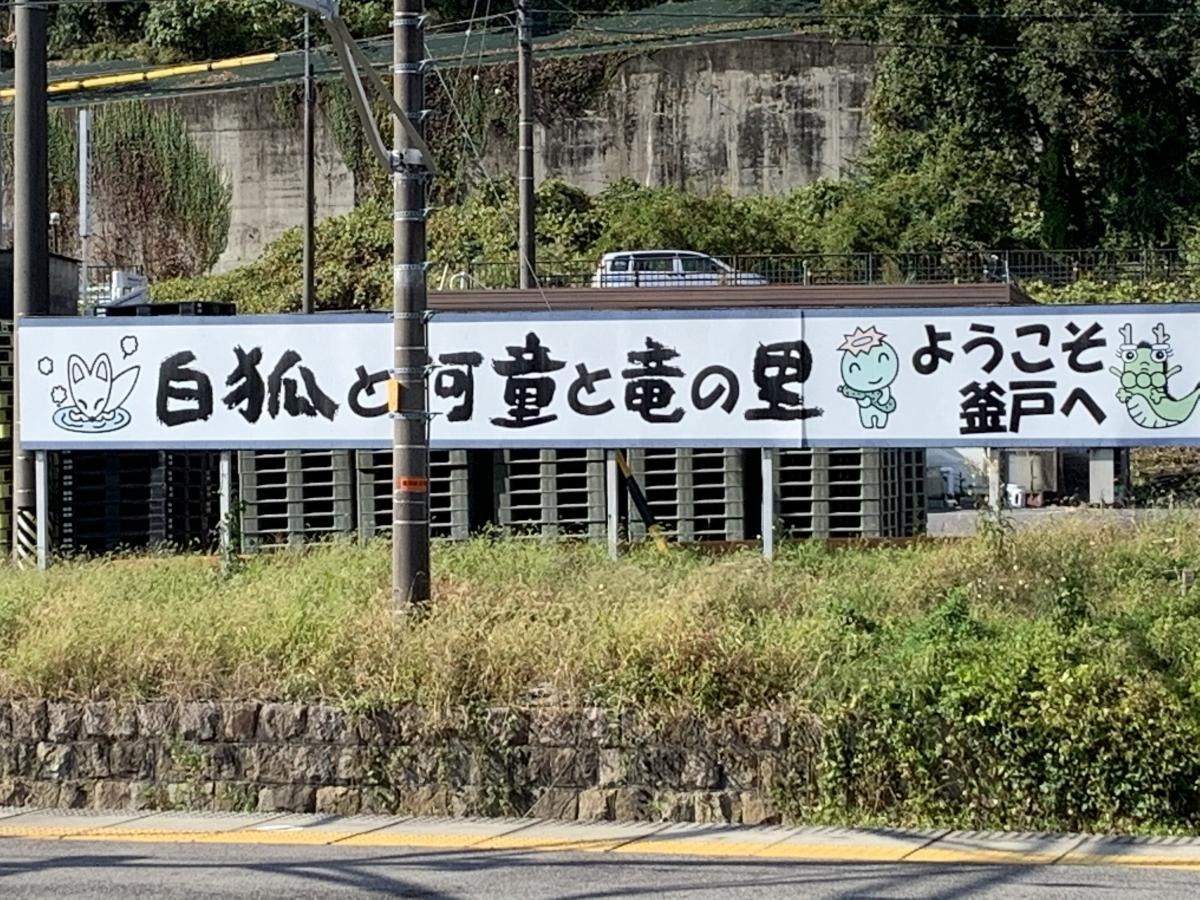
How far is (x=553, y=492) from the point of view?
19500 millimetres

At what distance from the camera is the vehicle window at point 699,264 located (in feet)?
121

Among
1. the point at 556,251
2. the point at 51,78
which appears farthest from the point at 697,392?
the point at 51,78

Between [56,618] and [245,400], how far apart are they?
181 inches

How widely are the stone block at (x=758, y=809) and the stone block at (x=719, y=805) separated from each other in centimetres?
4

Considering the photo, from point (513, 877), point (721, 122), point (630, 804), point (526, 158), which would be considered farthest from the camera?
point (721, 122)

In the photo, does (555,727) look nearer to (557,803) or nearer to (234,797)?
(557,803)

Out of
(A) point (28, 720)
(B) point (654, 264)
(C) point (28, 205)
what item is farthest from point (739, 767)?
(B) point (654, 264)

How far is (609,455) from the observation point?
18.4m

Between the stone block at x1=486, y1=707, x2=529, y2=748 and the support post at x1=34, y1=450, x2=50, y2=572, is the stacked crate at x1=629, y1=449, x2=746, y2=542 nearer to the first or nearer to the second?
the support post at x1=34, y1=450, x2=50, y2=572

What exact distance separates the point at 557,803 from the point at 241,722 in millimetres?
2257

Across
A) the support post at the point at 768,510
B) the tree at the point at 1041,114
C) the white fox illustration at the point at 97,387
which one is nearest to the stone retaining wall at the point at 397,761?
the support post at the point at 768,510

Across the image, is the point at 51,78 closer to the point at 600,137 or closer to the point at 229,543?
the point at 600,137

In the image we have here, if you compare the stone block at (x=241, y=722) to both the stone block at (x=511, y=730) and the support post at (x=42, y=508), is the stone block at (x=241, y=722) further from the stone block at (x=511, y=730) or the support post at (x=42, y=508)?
the support post at (x=42, y=508)

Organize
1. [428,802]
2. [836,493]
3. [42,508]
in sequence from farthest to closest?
[836,493] < [42,508] < [428,802]
